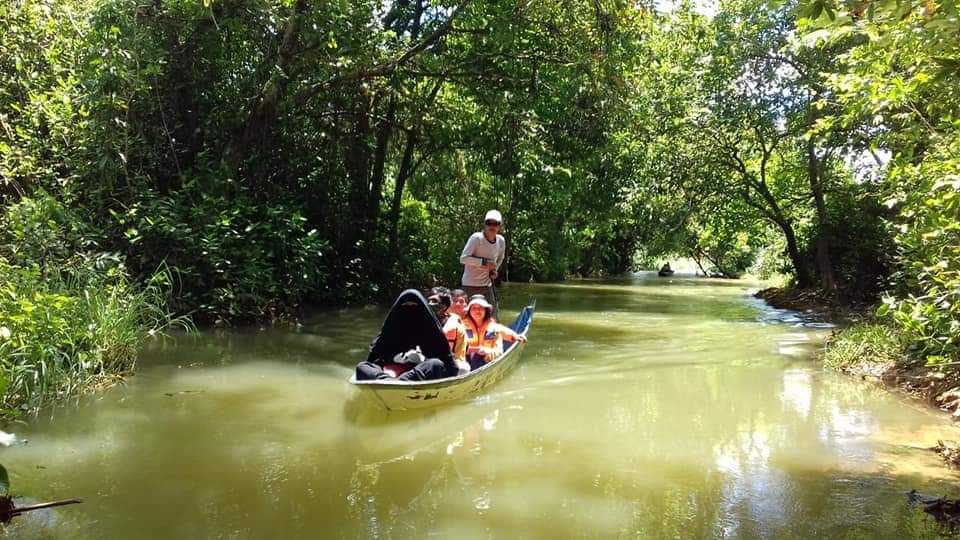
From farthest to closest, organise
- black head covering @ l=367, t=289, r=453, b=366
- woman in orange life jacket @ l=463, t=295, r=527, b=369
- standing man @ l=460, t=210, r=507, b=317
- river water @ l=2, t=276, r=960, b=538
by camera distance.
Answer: standing man @ l=460, t=210, r=507, b=317 < woman in orange life jacket @ l=463, t=295, r=527, b=369 < black head covering @ l=367, t=289, r=453, b=366 < river water @ l=2, t=276, r=960, b=538

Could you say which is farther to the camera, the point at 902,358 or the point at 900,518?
the point at 902,358

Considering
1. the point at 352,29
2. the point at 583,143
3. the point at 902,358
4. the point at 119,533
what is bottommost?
the point at 119,533

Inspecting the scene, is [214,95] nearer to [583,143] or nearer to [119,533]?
[583,143]

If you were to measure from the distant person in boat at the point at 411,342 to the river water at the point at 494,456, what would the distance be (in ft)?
1.52

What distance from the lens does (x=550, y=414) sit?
6809 mm

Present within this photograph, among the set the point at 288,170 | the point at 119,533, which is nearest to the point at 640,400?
the point at 119,533

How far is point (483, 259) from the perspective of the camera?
920 cm

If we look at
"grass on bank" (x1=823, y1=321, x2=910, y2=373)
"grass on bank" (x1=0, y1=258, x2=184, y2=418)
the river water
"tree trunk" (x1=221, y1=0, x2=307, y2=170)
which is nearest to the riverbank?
"grass on bank" (x1=823, y1=321, x2=910, y2=373)

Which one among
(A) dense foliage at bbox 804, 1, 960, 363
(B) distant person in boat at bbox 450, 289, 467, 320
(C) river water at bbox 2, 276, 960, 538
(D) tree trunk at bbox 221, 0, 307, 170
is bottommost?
(C) river water at bbox 2, 276, 960, 538

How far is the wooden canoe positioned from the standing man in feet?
5.99

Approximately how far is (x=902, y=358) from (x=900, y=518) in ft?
16.7

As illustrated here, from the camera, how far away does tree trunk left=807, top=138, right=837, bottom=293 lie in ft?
54.3

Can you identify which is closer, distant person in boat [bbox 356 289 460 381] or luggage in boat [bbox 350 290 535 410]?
luggage in boat [bbox 350 290 535 410]

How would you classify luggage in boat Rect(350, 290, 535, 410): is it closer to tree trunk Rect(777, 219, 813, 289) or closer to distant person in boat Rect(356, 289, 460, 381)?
distant person in boat Rect(356, 289, 460, 381)
